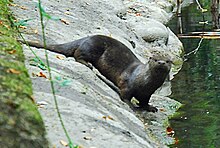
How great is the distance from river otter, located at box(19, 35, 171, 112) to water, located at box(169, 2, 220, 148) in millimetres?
591

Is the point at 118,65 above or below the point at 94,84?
below

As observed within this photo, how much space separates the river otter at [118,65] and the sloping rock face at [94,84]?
258 millimetres

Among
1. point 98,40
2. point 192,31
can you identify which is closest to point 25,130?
point 98,40

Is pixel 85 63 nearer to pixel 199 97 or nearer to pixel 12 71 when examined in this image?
pixel 199 97

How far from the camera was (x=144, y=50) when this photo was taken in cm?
1179

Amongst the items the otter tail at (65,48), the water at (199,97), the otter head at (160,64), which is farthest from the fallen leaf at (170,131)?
the otter tail at (65,48)

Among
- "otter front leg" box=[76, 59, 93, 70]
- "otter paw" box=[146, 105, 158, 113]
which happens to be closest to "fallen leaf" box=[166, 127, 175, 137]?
"otter paw" box=[146, 105, 158, 113]

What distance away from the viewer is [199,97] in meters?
9.07

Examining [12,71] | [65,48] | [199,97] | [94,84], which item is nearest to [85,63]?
[65,48]

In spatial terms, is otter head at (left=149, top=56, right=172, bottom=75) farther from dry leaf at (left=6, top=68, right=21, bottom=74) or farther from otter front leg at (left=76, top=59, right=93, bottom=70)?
dry leaf at (left=6, top=68, right=21, bottom=74)

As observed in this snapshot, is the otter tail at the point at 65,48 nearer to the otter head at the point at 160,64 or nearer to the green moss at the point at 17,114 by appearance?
the otter head at the point at 160,64

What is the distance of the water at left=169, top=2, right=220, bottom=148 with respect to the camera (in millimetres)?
7117

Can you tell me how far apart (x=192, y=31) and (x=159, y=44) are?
11.7 ft

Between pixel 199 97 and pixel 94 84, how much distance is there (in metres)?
2.41
